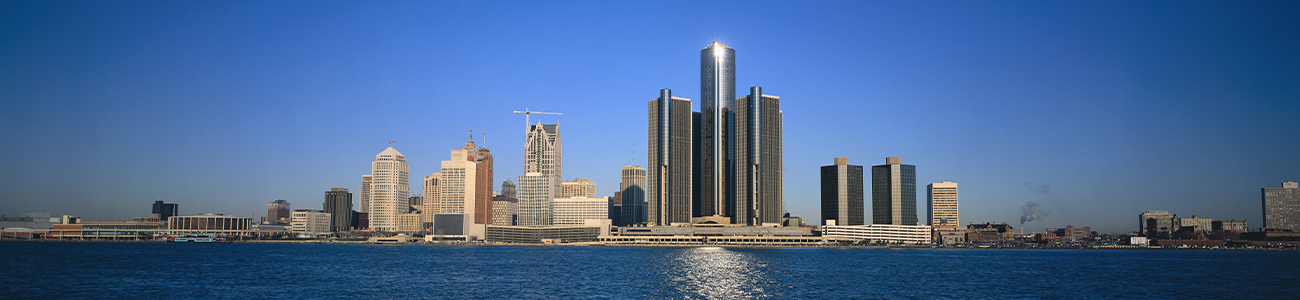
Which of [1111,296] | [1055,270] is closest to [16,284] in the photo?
[1111,296]

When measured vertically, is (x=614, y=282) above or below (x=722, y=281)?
above

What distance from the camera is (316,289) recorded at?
269 feet

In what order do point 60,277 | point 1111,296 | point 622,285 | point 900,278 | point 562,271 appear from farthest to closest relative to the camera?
1. point 562,271
2. point 900,278
3. point 60,277
4. point 622,285
5. point 1111,296

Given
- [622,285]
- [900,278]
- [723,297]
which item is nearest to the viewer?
[723,297]

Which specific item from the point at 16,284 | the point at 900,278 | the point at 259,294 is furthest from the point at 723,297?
the point at 16,284

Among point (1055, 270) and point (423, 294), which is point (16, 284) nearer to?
point (423, 294)

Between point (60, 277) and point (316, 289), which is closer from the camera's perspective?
point (316, 289)

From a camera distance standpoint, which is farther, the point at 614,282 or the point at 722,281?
the point at 722,281

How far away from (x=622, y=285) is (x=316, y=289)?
29279 millimetres

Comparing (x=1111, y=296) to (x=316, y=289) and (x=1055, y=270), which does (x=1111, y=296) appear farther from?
(x=316, y=289)

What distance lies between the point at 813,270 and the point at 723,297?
4379 centimetres

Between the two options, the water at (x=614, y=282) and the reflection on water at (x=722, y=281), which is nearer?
the water at (x=614, y=282)

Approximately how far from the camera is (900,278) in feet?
335

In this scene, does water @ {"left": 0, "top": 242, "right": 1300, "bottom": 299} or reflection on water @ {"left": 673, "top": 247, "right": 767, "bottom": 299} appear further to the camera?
reflection on water @ {"left": 673, "top": 247, "right": 767, "bottom": 299}
